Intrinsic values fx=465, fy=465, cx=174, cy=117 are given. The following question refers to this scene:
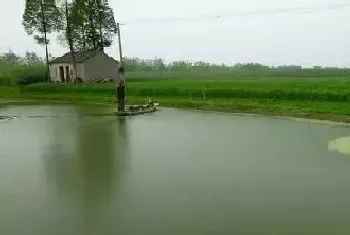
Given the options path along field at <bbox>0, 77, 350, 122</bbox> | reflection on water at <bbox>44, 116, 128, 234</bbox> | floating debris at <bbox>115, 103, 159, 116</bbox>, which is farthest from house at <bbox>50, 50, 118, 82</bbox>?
reflection on water at <bbox>44, 116, 128, 234</bbox>

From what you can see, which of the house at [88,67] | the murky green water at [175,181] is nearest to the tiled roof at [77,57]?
the house at [88,67]

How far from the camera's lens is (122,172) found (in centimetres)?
1212

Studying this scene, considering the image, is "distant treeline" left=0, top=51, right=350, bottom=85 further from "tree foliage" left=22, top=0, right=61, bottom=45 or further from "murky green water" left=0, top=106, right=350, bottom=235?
"murky green water" left=0, top=106, right=350, bottom=235

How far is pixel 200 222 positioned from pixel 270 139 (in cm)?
916

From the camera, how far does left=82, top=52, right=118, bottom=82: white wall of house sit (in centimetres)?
4597

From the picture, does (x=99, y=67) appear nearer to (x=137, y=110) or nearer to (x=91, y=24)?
(x=91, y=24)

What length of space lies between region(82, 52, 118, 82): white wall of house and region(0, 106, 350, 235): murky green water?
26.4 metres

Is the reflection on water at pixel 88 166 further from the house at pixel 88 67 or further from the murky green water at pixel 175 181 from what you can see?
the house at pixel 88 67

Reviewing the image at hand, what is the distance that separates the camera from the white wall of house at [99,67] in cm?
4597

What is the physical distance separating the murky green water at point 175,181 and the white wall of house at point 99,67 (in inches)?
1041

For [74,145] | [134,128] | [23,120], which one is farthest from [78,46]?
[74,145]

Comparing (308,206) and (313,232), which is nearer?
(313,232)

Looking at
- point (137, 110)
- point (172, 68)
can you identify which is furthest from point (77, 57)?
point (172, 68)

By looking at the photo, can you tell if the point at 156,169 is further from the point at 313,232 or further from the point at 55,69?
the point at 55,69
